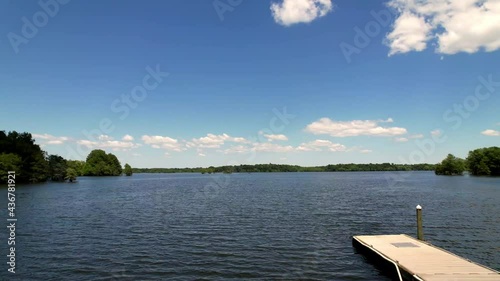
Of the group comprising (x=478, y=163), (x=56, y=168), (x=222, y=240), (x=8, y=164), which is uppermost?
(x=478, y=163)

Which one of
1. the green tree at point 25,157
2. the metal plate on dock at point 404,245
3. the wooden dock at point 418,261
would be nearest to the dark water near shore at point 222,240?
the wooden dock at point 418,261

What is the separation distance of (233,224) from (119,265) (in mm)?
17003

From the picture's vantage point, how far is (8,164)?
10894 centimetres

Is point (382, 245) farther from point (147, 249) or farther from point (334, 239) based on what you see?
point (147, 249)

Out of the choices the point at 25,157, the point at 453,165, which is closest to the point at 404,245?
the point at 25,157

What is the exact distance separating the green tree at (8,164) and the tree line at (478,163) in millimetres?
213365

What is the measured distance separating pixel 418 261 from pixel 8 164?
414 ft

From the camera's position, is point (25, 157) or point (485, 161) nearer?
point (25, 157)

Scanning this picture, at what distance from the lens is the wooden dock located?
17047 millimetres

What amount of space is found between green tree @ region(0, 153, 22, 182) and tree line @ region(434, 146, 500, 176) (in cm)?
21336

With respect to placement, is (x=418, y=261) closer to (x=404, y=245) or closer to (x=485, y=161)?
(x=404, y=245)

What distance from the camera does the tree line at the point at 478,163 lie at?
17362cm

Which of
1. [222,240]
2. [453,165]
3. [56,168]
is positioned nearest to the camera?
[222,240]

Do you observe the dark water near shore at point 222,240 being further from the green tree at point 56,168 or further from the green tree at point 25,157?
the green tree at point 56,168
